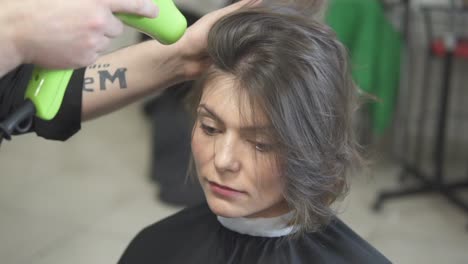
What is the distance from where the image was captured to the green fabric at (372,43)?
7.52ft

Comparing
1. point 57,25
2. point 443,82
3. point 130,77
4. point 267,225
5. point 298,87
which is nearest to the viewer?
point 57,25

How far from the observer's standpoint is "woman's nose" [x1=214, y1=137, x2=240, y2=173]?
0.84 metres

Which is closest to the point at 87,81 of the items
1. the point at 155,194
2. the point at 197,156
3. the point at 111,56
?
the point at 111,56

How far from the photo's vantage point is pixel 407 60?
267 cm

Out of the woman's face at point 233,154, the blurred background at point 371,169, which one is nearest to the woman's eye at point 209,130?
the woman's face at point 233,154

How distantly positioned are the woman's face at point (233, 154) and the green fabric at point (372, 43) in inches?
57.8

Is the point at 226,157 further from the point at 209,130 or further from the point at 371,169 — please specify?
the point at 371,169

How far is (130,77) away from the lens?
43.4 inches

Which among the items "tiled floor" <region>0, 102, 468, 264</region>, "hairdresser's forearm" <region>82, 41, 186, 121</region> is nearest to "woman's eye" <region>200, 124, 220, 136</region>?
"hairdresser's forearm" <region>82, 41, 186, 121</region>

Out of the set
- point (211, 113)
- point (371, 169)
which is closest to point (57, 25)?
point (211, 113)

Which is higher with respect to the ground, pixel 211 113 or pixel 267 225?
pixel 211 113

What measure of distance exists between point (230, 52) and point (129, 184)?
177 cm

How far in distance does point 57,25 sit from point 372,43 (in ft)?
5.82

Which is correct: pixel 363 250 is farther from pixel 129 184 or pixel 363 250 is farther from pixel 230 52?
pixel 129 184
